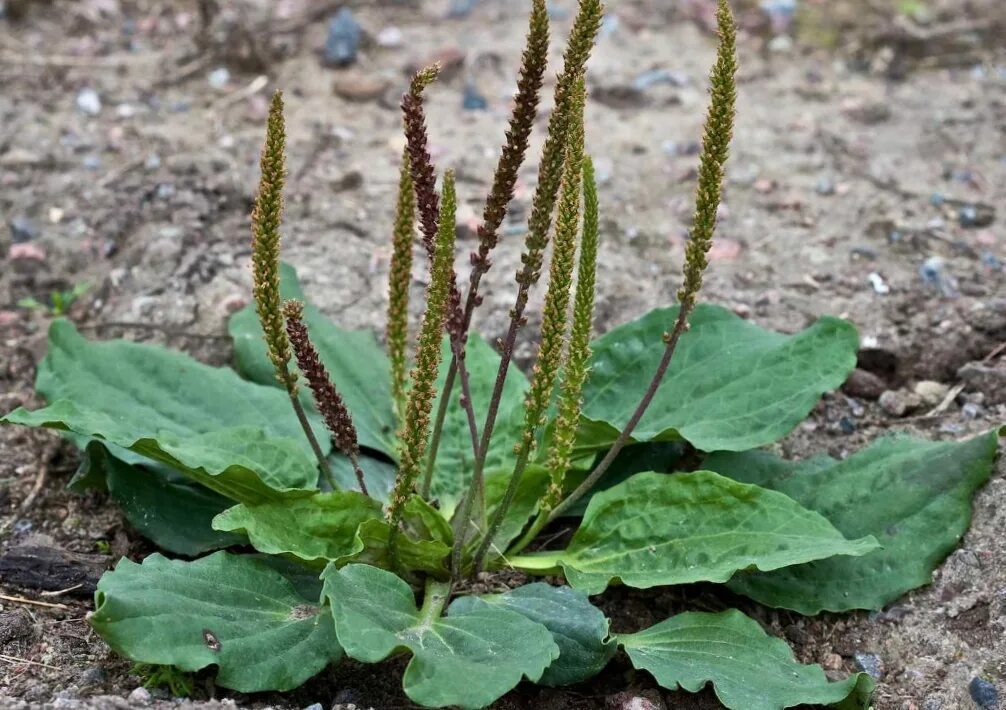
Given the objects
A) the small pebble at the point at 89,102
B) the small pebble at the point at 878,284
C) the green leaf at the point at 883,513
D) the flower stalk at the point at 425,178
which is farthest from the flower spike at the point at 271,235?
the small pebble at the point at 89,102

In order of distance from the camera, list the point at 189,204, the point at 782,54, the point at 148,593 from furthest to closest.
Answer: the point at 782,54 → the point at 189,204 → the point at 148,593

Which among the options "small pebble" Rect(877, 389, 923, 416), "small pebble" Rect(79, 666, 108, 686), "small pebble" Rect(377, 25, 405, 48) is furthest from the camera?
"small pebble" Rect(377, 25, 405, 48)

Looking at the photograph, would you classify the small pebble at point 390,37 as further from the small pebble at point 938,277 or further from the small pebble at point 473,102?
the small pebble at point 938,277

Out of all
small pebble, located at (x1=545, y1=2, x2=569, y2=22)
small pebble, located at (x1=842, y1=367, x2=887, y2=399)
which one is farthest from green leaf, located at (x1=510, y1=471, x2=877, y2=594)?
small pebble, located at (x1=545, y1=2, x2=569, y2=22)

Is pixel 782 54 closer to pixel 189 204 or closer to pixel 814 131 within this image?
pixel 814 131

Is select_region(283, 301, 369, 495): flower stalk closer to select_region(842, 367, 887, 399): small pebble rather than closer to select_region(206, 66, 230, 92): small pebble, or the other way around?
select_region(842, 367, 887, 399): small pebble

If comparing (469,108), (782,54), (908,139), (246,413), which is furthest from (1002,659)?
(782,54)
